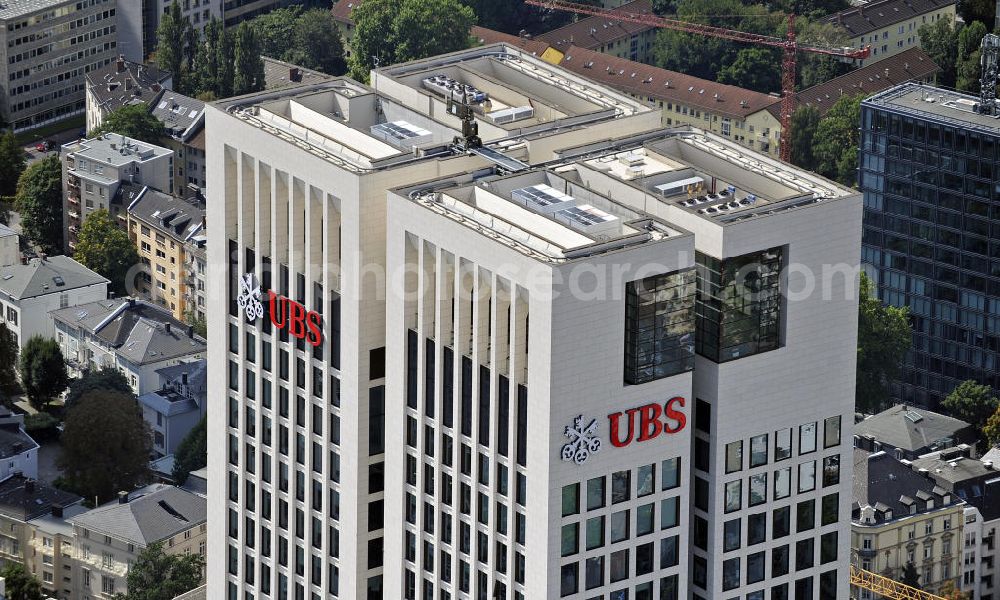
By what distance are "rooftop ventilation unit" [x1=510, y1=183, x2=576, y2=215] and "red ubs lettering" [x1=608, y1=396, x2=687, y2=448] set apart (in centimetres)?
1574

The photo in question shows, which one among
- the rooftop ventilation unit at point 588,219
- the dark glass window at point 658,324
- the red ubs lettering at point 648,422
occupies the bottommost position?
the red ubs lettering at point 648,422

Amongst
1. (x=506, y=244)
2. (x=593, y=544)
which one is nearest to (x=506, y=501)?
(x=593, y=544)

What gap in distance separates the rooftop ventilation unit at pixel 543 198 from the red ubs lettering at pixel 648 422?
51.7ft

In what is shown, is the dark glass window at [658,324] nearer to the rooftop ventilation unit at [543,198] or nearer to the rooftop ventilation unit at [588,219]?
the rooftop ventilation unit at [588,219]

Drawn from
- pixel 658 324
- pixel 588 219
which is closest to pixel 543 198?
pixel 588 219

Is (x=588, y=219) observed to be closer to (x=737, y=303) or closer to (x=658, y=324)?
(x=658, y=324)

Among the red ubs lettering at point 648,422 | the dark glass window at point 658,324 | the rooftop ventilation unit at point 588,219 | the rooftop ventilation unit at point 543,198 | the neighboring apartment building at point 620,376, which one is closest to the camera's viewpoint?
the neighboring apartment building at point 620,376

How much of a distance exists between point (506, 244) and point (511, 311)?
14.7 ft

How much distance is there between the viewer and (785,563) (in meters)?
199

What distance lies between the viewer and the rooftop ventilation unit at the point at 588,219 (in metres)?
190

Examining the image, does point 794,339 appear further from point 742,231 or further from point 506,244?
point 506,244

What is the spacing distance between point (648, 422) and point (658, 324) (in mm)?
6890

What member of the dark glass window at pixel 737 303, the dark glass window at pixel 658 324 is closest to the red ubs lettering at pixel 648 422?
the dark glass window at pixel 658 324

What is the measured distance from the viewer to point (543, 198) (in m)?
196
